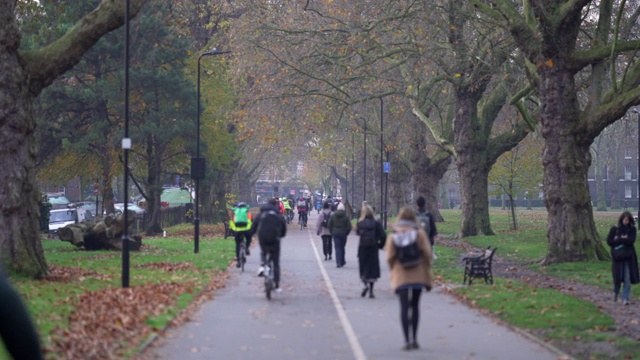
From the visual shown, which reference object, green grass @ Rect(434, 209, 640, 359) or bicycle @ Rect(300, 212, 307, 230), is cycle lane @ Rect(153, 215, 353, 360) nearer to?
green grass @ Rect(434, 209, 640, 359)

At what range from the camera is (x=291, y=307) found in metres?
16.4

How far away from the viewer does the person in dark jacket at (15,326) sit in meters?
2.92

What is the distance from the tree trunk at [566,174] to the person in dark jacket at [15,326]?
2433 centimetres

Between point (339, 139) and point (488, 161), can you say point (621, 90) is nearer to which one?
point (488, 161)

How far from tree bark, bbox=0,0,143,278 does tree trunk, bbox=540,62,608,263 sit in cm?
1167

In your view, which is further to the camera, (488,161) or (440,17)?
(488,161)

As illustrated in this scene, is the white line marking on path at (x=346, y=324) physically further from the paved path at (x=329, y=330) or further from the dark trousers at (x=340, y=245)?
the dark trousers at (x=340, y=245)

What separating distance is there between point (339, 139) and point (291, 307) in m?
56.1

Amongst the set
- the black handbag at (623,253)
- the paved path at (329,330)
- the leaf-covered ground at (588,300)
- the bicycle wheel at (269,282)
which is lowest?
the leaf-covered ground at (588,300)

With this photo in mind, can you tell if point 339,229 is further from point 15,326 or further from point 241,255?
point 15,326

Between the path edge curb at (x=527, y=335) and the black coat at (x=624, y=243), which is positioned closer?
the path edge curb at (x=527, y=335)

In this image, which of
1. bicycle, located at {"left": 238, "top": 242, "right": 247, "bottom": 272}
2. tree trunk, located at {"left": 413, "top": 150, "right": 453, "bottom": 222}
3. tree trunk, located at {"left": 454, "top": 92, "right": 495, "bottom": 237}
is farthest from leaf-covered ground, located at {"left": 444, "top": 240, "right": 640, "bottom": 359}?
tree trunk, located at {"left": 413, "top": 150, "right": 453, "bottom": 222}

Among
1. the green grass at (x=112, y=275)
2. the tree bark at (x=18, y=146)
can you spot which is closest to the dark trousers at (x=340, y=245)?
the green grass at (x=112, y=275)

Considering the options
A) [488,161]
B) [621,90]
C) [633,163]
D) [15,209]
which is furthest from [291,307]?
[633,163]
